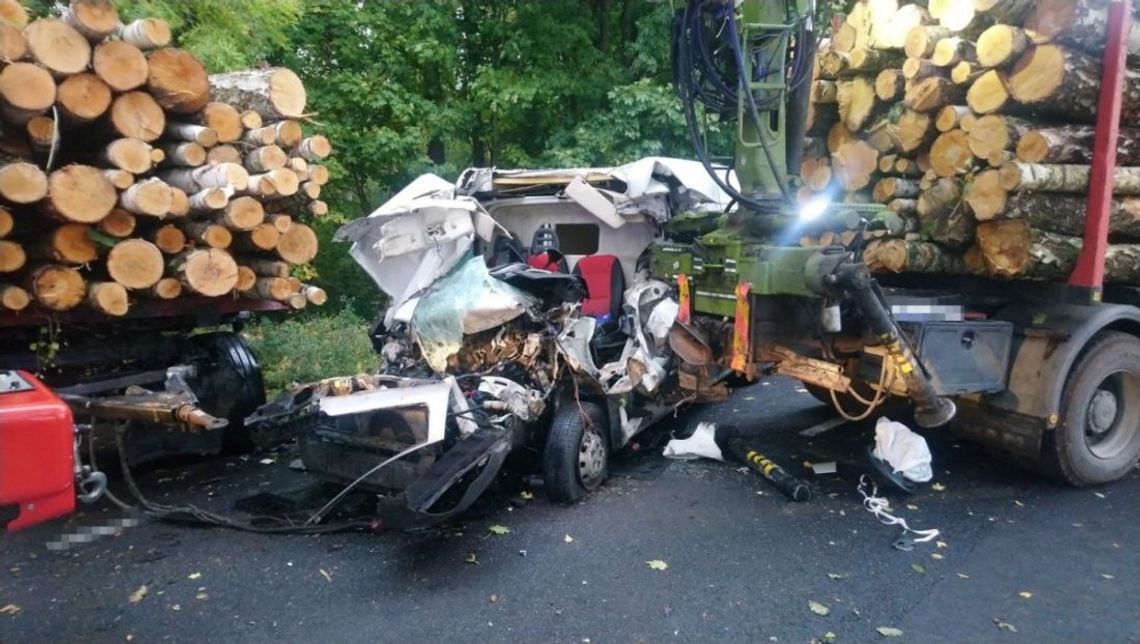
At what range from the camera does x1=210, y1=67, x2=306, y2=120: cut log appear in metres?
5.31

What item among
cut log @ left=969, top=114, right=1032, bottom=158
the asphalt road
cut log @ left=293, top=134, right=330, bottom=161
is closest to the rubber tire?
the asphalt road

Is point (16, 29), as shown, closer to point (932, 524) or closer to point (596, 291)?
point (596, 291)

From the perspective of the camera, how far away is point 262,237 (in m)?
5.21

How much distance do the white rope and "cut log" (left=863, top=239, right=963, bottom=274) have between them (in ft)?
5.02

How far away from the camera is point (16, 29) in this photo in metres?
4.12

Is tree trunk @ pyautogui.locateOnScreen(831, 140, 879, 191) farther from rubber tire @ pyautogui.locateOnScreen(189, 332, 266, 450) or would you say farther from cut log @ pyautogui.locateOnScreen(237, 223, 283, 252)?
rubber tire @ pyautogui.locateOnScreen(189, 332, 266, 450)

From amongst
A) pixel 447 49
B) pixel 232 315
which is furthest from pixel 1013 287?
pixel 447 49

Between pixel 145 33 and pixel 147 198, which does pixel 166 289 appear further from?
pixel 145 33

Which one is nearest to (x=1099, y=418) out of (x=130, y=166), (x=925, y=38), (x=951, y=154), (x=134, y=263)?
(x=951, y=154)

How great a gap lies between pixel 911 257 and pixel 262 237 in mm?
4510

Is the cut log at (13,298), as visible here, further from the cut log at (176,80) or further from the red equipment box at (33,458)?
the red equipment box at (33,458)

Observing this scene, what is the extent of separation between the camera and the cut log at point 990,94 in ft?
15.8

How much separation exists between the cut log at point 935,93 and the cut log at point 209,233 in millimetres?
4876

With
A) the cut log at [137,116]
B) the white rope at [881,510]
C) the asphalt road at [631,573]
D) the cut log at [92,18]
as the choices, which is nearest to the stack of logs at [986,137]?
the white rope at [881,510]
